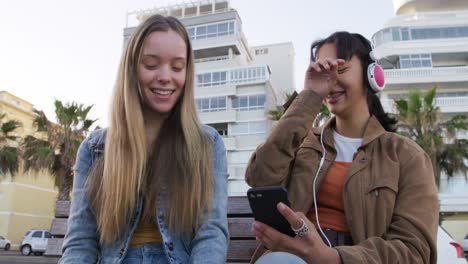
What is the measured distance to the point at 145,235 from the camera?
195 centimetres

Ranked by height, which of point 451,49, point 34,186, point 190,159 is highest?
point 451,49

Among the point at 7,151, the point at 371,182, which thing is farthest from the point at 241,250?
the point at 7,151

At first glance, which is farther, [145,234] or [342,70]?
[342,70]

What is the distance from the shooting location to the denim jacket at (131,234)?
6.07 ft

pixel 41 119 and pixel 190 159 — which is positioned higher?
pixel 41 119

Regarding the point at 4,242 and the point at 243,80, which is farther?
the point at 243,80

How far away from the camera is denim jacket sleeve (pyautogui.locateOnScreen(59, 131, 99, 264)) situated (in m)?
1.87

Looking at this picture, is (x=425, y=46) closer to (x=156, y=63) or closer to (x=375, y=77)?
(x=375, y=77)

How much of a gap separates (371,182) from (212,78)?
94.3ft

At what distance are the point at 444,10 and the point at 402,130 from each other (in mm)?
22489

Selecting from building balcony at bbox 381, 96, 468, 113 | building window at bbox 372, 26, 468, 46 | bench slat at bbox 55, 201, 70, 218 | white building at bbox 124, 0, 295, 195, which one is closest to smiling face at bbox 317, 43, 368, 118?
bench slat at bbox 55, 201, 70, 218

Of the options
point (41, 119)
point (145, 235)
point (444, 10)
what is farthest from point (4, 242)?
point (444, 10)

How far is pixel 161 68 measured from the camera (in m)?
2.06

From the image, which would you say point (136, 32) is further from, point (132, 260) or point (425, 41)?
point (425, 41)
